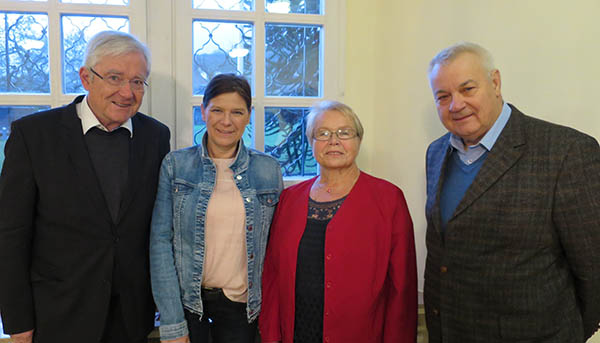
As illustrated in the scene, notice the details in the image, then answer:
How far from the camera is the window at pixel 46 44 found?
2213 mm

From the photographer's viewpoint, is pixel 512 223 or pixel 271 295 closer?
pixel 512 223

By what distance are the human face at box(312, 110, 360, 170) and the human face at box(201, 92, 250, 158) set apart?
31cm

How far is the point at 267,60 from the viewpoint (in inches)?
98.7

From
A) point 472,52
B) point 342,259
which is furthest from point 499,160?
point 342,259

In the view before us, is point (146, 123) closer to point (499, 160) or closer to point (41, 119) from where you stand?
point (41, 119)

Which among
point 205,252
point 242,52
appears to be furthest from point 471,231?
point 242,52

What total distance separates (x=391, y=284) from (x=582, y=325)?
0.61m

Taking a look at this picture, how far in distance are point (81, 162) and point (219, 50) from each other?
1213 millimetres

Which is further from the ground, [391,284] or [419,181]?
[419,181]

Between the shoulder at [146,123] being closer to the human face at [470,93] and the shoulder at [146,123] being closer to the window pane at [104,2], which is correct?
the window pane at [104,2]

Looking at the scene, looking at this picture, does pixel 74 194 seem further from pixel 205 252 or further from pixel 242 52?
pixel 242 52

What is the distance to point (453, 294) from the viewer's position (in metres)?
1.39

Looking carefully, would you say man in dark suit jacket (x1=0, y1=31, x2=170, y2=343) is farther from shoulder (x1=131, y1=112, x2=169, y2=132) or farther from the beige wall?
the beige wall

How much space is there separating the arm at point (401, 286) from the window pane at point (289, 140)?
3.70 feet
